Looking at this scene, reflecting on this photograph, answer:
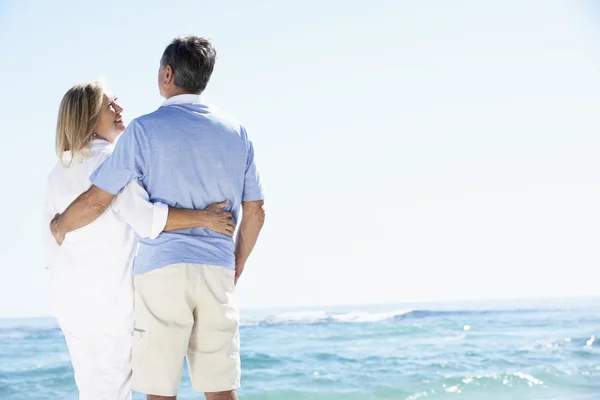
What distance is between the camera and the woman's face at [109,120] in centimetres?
264

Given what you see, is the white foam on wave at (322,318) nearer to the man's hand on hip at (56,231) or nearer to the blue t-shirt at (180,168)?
the man's hand on hip at (56,231)

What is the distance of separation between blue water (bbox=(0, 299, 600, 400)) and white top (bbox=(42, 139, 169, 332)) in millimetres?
5306

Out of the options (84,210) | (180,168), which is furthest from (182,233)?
(84,210)

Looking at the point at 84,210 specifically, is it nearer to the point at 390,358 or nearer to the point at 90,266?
the point at 90,266

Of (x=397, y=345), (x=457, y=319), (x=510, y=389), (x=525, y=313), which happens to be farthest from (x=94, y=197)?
(x=525, y=313)

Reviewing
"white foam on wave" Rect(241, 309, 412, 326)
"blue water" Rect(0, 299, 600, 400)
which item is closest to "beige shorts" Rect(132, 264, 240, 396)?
"blue water" Rect(0, 299, 600, 400)

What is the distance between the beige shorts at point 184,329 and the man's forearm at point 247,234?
23 cm

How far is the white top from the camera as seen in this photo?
2.52 m

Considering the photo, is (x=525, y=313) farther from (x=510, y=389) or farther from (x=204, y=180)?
(x=204, y=180)

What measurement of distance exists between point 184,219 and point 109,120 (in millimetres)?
564

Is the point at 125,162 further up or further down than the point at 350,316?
further up

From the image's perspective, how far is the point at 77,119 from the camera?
8.43 feet

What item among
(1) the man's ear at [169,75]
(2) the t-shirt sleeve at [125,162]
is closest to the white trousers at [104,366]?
(2) the t-shirt sleeve at [125,162]

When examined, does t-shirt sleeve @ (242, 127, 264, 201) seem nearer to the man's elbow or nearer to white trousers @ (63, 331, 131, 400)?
the man's elbow
